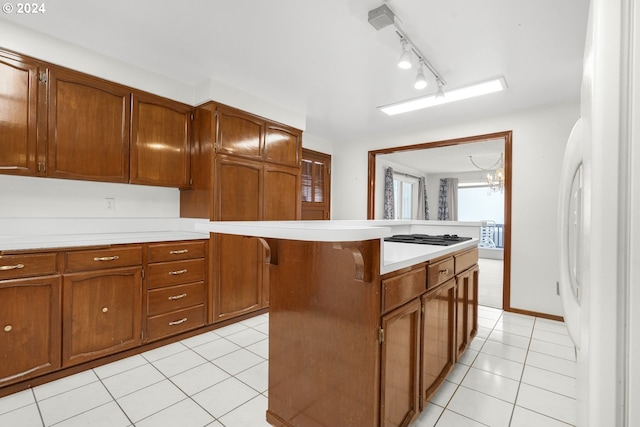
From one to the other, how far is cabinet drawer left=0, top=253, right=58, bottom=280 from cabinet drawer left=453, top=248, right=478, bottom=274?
2730 millimetres

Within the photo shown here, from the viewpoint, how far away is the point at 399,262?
4.31 ft

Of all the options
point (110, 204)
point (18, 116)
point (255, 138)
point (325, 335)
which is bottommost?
point (325, 335)

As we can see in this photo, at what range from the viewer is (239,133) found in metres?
3.12

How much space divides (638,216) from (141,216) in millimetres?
3392

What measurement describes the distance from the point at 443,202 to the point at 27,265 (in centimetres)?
919

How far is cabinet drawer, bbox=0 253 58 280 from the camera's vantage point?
1.81m

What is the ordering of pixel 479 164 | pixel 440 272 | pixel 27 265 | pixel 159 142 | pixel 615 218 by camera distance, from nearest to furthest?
pixel 615 218, pixel 440 272, pixel 27 265, pixel 159 142, pixel 479 164

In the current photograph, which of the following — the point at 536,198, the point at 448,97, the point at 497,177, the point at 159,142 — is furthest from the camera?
the point at 497,177

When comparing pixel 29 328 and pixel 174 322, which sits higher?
pixel 29 328

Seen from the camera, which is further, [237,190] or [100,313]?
[237,190]

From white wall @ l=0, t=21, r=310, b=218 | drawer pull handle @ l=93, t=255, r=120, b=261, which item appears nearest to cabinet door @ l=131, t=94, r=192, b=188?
white wall @ l=0, t=21, r=310, b=218

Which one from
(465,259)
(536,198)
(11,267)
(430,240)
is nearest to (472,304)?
(465,259)

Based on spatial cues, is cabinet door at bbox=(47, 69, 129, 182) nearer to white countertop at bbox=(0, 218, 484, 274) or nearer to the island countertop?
white countertop at bbox=(0, 218, 484, 274)

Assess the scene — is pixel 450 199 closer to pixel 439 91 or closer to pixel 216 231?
pixel 439 91
